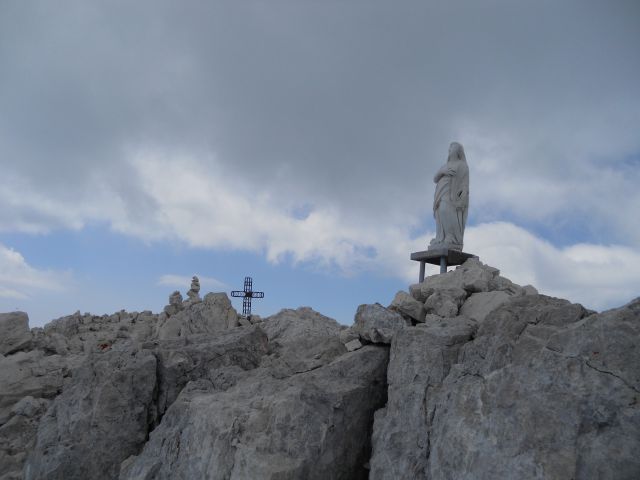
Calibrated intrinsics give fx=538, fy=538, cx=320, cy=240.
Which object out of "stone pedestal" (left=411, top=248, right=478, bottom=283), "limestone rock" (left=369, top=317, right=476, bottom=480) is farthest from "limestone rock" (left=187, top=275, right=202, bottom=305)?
"limestone rock" (left=369, top=317, right=476, bottom=480)

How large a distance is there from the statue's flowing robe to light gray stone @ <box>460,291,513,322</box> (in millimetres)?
4825

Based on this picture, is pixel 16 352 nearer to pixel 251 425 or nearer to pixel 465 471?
pixel 251 425

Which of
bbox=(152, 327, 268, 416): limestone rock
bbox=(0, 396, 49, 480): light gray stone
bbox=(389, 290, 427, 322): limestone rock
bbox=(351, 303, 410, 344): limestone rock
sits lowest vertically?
bbox=(0, 396, 49, 480): light gray stone

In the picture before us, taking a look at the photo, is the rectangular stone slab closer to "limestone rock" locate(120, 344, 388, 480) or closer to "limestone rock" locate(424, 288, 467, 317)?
"limestone rock" locate(424, 288, 467, 317)

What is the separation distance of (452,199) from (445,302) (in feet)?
20.6

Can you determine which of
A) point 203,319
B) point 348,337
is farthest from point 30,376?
point 348,337

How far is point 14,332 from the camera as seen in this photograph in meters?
12.5

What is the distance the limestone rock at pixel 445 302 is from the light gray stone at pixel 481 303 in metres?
0.14

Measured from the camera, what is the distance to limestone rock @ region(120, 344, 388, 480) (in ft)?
17.5

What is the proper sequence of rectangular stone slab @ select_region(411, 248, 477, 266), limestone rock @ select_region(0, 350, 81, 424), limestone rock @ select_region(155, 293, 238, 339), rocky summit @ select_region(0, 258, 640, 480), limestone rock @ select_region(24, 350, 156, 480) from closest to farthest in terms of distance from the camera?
rocky summit @ select_region(0, 258, 640, 480) → limestone rock @ select_region(24, 350, 156, 480) → limestone rock @ select_region(0, 350, 81, 424) → limestone rock @ select_region(155, 293, 238, 339) → rectangular stone slab @ select_region(411, 248, 477, 266)

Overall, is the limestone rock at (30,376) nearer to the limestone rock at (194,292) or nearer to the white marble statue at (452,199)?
the limestone rock at (194,292)

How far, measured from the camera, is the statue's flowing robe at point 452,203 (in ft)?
47.2

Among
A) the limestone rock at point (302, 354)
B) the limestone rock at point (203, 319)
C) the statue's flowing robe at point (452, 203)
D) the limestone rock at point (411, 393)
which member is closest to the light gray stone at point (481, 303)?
the limestone rock at point (302, 354)

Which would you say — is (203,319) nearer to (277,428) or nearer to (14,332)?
(14,332)
